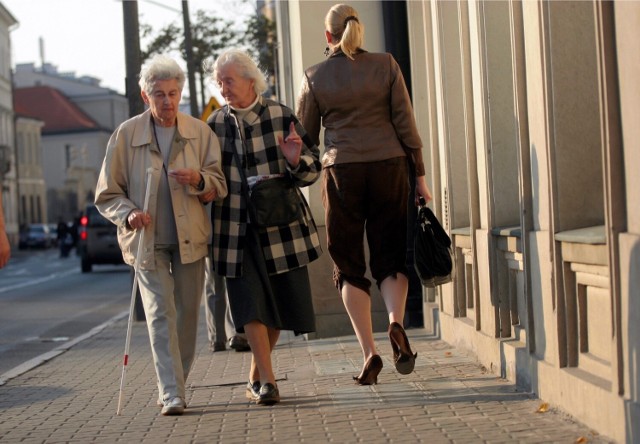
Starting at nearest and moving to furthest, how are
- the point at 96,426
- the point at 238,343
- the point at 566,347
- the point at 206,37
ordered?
the point at 566,347, the point at 96,426, the point at 238,343, the point at 206,37

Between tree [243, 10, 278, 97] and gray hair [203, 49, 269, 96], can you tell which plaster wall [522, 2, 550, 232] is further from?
tree [243, 10, 278, 97]

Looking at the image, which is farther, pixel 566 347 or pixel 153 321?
pixel 153 321

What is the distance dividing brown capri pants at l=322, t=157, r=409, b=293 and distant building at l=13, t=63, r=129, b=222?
349 ft

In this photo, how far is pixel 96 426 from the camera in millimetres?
7480

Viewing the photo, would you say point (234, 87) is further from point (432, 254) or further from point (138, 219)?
point (432, 254)

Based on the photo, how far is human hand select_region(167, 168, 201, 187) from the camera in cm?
757

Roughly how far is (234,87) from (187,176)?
646 mm

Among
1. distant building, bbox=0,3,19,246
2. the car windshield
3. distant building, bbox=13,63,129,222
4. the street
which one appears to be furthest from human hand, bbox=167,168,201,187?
distant building, bbox=13,63,129,222

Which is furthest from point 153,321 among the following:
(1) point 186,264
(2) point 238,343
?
(2) point 238,343

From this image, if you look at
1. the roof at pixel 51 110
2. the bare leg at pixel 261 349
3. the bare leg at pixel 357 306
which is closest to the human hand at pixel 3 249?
the bare leg at pixel 261 349

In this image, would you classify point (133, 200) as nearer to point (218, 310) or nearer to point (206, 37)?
point (218, 310)

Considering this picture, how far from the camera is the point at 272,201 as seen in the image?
25.6 feet

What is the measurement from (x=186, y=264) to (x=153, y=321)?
0.39 m

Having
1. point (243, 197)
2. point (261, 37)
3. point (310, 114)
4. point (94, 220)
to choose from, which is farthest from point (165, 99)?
point (94, 220)
